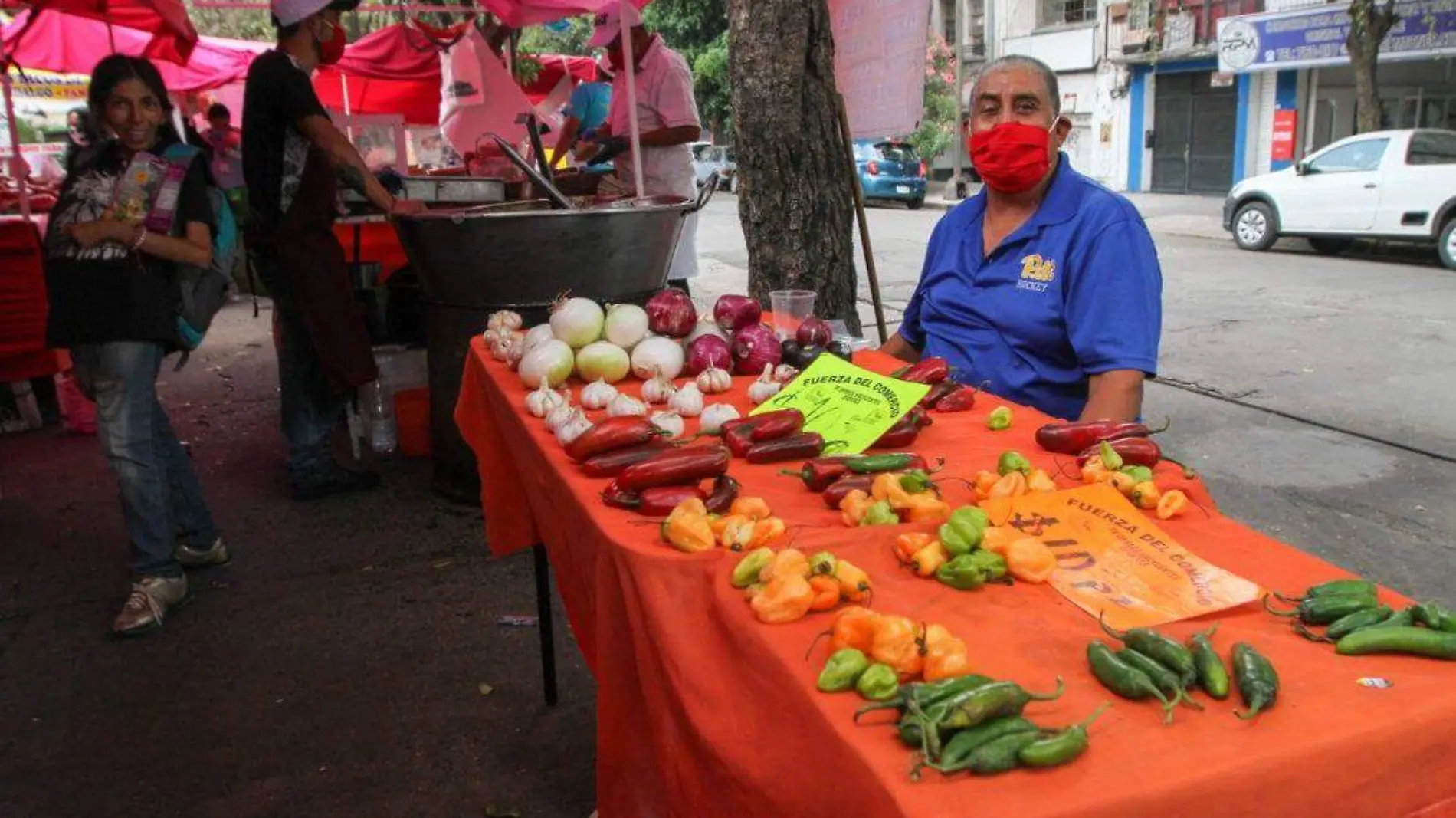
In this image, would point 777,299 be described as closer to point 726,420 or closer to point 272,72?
point 726,420

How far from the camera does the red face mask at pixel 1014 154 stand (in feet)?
8.90

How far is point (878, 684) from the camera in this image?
1.17 m

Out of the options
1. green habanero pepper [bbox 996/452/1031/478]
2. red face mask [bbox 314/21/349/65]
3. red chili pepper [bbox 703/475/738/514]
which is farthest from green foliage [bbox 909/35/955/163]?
red chili pepper [bbox 703/475/738/514]

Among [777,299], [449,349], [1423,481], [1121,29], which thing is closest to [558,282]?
[449,349]

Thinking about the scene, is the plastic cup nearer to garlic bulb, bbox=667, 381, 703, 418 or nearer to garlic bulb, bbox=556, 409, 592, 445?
garlic bulb, bbox=667, 381, 703, 418

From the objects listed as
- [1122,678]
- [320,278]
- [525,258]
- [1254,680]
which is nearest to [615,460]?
[1122,678]

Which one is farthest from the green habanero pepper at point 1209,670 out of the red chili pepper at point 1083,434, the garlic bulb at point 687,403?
the garlic bulb at point 687,403

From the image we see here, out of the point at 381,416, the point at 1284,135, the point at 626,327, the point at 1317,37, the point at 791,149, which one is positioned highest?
the point at 1317,37

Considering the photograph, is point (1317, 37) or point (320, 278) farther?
point (1317, 37)

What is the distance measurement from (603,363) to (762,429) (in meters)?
0.78


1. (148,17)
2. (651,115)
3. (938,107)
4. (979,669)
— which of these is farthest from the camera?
(938,107)

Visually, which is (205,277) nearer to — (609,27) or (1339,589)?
(609,27)

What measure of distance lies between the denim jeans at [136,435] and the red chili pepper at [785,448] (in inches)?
107

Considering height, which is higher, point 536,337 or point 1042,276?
point 1042,276
